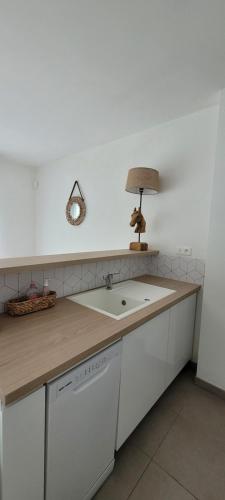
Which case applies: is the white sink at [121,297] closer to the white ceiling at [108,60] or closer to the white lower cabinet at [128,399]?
the white lower cabinet at [128,399]

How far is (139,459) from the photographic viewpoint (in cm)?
115

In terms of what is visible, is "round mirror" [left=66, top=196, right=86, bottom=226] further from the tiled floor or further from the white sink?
the tiled floor

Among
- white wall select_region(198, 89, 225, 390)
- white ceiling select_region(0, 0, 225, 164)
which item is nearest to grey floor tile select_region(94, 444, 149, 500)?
white wall select_region(198, 89, 225, 390)

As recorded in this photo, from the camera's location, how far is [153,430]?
1.32 m

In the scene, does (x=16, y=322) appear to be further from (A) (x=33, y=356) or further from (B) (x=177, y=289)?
(B) (x=177, y=289)

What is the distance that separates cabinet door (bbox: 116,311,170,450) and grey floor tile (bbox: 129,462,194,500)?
0.19 m

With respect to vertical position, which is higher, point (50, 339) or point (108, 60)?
point (108, 60)

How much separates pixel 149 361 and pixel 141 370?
0.28 ft

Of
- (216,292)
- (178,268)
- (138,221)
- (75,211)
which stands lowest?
(216,292)

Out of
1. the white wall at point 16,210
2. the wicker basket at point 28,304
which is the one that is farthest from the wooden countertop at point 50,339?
the white wall at point 16,210

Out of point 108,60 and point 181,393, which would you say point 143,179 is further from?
point 181,393

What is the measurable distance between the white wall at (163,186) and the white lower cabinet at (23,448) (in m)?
1.55

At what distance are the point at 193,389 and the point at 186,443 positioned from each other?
1.50 feet

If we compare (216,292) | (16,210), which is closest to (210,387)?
(216,292)
